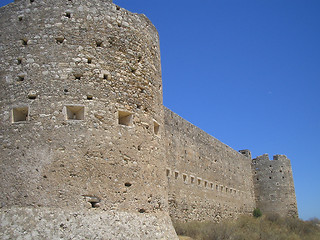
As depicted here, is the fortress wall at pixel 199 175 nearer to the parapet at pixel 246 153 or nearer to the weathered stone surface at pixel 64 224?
the parapet at pixel 246 153

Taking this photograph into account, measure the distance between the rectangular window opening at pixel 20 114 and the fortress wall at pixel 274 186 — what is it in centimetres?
2115

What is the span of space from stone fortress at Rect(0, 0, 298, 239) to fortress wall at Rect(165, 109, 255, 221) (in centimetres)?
590

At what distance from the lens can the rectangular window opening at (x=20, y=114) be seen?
6.08 metres

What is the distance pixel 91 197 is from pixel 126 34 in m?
3.25

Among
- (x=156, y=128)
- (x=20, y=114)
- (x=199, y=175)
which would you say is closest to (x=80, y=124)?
(x=20, y=114)

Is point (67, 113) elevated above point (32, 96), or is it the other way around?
point (32, 96)

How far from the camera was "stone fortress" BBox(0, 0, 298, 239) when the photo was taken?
551 centimetres

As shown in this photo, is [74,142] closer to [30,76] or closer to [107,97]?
[107,97]

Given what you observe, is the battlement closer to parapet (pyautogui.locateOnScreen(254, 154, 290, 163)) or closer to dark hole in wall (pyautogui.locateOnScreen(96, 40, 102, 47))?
parapet (pyautogui.locateOnScreen(254, 154, 290, 163))

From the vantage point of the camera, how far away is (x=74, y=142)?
5824 mm

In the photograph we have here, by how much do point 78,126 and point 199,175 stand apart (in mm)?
10212

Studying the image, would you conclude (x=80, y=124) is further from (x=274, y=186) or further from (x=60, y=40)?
(x=274, y=186)

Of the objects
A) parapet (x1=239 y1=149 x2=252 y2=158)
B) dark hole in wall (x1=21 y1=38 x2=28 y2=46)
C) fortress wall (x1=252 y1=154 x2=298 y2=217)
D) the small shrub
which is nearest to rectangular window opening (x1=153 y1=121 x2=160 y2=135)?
dark hole in wall (x1=21 y1=38 x2=28 y2=46)

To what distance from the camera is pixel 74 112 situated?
6.16 meters
